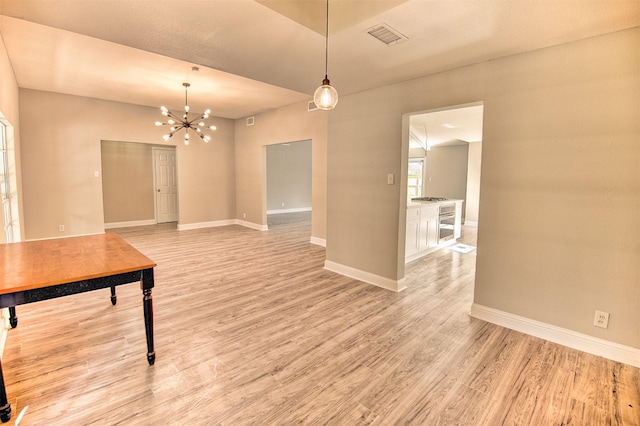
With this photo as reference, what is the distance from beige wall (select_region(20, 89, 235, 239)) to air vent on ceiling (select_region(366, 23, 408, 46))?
20.2ft

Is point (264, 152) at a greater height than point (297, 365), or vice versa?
point (264, 152)

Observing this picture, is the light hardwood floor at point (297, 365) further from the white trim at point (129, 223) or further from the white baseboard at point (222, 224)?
the white trim at point (129, 223)

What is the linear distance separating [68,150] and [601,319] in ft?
27.2

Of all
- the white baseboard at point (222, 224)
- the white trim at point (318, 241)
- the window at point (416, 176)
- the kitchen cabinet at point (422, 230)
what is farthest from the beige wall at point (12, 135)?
the window at point (416, 176)

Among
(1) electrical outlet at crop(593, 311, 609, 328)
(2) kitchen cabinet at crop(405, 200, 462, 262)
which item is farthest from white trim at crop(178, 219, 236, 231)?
(1) electrical outlet at crop(593, 311, 609, 328)

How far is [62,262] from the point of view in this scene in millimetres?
2053

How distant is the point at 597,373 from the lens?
2.23 meters

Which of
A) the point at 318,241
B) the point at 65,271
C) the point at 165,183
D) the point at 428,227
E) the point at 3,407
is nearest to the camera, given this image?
the point at 3,407

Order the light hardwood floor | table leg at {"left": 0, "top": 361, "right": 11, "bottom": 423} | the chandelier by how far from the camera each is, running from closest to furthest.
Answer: table leg at {"left": 0, "top": 361, "right": 11, "bottom": 423}, the light hardwood floor, the chandelier

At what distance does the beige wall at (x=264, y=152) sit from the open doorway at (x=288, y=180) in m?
2.42

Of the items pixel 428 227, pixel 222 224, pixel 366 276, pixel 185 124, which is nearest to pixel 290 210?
pixel 222 224

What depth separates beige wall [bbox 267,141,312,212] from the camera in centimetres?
1100

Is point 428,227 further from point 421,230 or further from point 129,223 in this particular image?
point 129,223

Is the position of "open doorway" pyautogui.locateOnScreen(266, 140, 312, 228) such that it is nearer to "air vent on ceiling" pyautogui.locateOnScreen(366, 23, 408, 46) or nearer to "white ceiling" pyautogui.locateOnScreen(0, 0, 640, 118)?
"white ceiling" pyautogui.locateOnScreen(0, 0, 640, 118)
